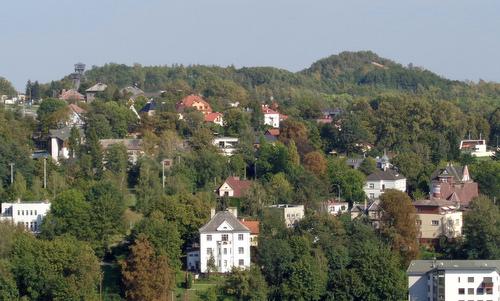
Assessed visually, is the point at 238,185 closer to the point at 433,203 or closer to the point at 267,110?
the point at 433,203

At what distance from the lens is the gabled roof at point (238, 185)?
34406mm

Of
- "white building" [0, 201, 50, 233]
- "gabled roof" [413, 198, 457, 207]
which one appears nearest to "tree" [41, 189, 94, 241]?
"white building" [0, 201, 50, 233]

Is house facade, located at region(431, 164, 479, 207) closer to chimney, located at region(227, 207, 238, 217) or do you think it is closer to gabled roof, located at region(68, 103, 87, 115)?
chimney, located at region(227, 207, 238, 217)

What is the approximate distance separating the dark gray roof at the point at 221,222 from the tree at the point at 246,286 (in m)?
1.78

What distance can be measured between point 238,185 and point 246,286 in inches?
271

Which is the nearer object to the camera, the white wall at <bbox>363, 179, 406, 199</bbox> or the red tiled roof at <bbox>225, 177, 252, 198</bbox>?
the red tiled roof at <bbox>225, 177, 252, 198</bbox>

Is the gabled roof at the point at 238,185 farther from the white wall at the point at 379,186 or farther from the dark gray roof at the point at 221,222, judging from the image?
the white wall at the point at 379,186

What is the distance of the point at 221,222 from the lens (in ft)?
99.5

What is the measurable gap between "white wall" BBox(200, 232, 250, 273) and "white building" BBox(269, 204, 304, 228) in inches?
85.2

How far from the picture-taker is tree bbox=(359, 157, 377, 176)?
37812 mm

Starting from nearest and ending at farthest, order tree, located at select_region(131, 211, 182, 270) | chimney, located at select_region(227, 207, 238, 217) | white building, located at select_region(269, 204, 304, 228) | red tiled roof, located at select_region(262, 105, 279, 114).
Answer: tree, located at select_region(131, 211, 182, 270) < chimney, located at select_region(227, 207, 238, 217) < white building, located at select_region(269, 204, 304, 228) < red tiled roof, located at select_region(262, 105, 279, 114)

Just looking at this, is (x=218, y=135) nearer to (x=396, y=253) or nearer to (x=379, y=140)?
(x=379, y=140)

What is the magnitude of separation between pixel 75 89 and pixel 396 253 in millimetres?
23561

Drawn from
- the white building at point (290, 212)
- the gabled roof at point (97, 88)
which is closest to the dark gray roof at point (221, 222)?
the white building at point (290, 212)
